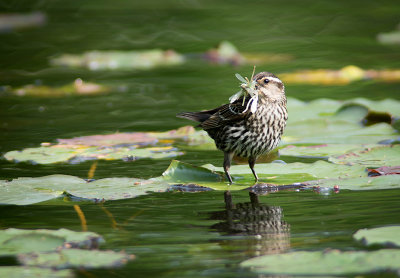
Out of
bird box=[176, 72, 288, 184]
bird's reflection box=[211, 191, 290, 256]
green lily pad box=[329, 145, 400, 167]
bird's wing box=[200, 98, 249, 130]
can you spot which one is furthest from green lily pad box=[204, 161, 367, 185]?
bird's wing box=[200, 98, 249, 130]

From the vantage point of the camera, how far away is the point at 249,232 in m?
4.70

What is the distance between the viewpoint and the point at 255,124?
6.74m

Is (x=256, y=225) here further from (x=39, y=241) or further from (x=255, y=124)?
(x=255, y=124)

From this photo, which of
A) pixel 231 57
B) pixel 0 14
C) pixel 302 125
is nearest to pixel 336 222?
pixel 302 125

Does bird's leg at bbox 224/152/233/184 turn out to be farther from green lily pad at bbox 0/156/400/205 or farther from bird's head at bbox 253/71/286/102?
bird's head at bbox 253/71/286/102

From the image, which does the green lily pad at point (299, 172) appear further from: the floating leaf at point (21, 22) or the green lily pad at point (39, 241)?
the floating leaf at point (21, 22)

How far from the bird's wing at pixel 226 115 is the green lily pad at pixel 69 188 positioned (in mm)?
1364

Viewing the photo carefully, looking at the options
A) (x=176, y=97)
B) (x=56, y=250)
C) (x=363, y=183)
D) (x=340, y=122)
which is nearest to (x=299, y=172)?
(x=363, y=183)

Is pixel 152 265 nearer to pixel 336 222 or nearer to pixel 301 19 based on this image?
pixel 336 222

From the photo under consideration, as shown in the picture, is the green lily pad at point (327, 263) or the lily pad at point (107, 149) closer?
the green lily pad at point (327, 263)

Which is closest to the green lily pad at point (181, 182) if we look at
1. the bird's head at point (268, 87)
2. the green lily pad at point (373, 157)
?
the green lily pad at point (373, 157)

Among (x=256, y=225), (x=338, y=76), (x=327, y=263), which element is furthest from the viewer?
(x=338, y=76)

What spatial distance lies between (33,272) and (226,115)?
3.83m

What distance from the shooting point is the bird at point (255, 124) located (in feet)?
22.1
